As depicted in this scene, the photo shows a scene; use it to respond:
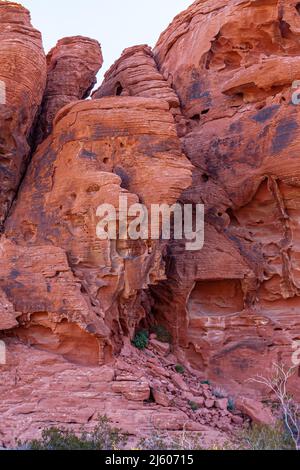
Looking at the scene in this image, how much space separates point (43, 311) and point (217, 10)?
11.0 metres

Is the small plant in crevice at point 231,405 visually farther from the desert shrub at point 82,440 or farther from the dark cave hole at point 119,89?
the dark cave hole at point 119,89

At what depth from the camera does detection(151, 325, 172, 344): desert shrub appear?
14.7 metres

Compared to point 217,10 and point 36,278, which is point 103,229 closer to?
point 36,278

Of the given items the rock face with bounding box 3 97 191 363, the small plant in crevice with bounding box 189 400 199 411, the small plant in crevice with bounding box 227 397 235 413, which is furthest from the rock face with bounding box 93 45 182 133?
the small plant in crevice with bounding box 189 400 199 411

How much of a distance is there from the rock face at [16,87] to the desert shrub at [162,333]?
5.10 m

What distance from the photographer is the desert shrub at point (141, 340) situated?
529 inches

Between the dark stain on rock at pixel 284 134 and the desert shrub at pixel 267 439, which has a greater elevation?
the dark stain on rock at pixel 284 134

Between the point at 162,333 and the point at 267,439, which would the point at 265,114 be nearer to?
the point at 162,333

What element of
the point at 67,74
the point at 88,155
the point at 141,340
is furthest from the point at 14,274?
the point at 67,74

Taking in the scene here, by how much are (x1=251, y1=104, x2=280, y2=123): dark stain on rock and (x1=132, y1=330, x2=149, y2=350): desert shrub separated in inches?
257

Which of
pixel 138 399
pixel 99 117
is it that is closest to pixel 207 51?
pixel 99 117

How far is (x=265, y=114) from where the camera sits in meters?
14.5

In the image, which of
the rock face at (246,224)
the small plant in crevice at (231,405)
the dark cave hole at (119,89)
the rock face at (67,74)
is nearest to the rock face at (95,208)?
the rock face at (246,224)
